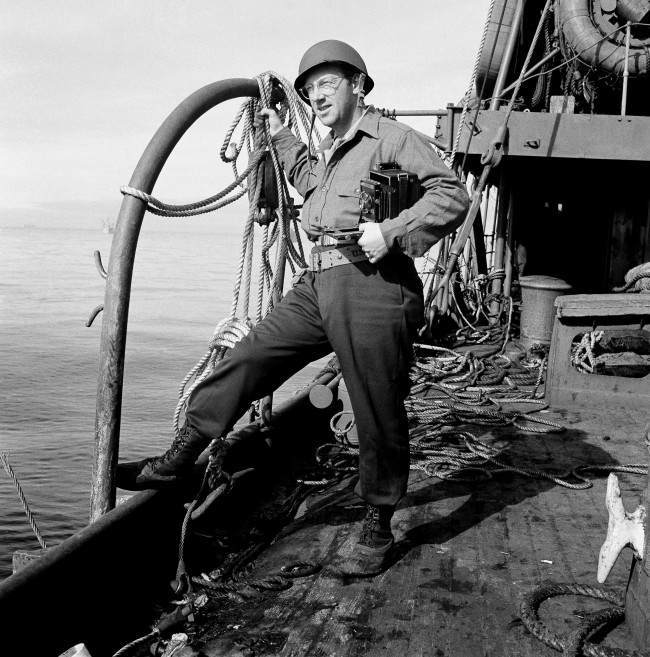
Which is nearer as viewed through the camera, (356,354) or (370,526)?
(356,354)

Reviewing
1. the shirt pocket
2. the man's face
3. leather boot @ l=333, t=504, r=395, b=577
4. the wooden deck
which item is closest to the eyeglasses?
the man's face

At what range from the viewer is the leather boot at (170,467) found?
2932mm

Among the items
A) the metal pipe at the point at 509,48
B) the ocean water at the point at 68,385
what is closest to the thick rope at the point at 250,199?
the ocean water at the point at 68,385

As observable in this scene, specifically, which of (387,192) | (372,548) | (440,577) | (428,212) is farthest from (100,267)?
(440,577)

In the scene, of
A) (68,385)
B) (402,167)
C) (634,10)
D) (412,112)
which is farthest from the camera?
(68,385)

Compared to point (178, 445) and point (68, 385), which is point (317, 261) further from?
point (68, 385)

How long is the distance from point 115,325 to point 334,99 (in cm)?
125

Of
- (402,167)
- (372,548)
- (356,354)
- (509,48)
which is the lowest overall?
(372,548)

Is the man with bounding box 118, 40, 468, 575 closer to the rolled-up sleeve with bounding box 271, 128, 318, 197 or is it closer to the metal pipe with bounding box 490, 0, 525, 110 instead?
the rolled-up sleeve with bounding box 271, 128, 318, 197

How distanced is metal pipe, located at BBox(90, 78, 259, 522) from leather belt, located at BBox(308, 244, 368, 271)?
0.78 m

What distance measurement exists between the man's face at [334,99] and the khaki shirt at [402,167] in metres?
0.08

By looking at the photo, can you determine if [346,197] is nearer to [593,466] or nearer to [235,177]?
[235,177]

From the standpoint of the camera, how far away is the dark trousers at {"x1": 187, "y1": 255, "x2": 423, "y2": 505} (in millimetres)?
2771

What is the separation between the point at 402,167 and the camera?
275 centimetres
